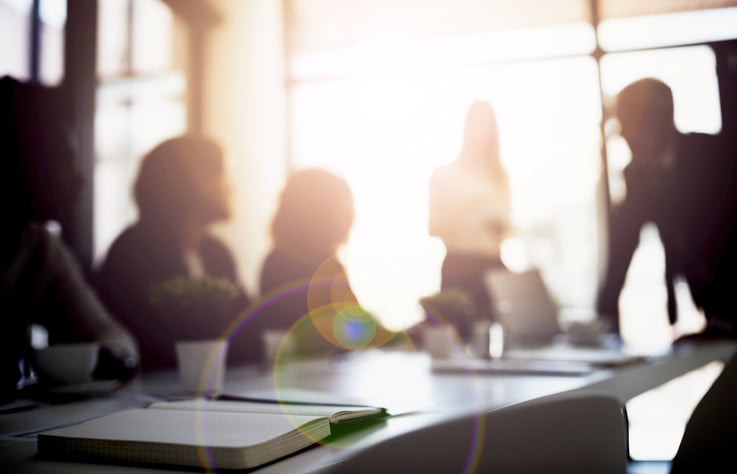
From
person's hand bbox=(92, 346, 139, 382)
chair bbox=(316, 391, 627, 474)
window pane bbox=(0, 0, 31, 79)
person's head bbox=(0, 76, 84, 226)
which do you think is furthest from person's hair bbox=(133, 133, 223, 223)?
chair bbox=(316, 391, 627, 474)

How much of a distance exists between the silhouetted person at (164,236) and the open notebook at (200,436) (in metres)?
1.45

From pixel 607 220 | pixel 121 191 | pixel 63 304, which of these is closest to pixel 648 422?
pixel 607 220

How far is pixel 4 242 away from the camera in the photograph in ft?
5.74

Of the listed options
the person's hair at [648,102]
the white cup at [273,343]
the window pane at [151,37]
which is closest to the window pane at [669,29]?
the person's hair at [648,102]

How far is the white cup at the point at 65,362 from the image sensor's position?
1124mm

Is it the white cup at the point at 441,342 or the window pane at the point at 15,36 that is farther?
the window pane at the point at 15,36

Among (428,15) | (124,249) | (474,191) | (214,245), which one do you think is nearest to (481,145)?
(474,191)

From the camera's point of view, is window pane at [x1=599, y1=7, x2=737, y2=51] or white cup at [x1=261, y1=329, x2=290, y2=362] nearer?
white cup at [x1=261, y1=329, x2=290, y2=362]

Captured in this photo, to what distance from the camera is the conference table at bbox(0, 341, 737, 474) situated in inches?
23.6

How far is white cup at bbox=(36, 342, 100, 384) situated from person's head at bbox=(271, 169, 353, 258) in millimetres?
1806

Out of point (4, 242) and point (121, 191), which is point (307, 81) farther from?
point (4, 242)

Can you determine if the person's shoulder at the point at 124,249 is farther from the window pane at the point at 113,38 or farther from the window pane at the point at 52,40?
the window pane at the point at 113,38

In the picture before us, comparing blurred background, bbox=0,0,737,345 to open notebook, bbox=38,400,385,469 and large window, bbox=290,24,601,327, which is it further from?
open notebook, bbox=38,400,385,469

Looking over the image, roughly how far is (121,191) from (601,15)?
398 centimetres
